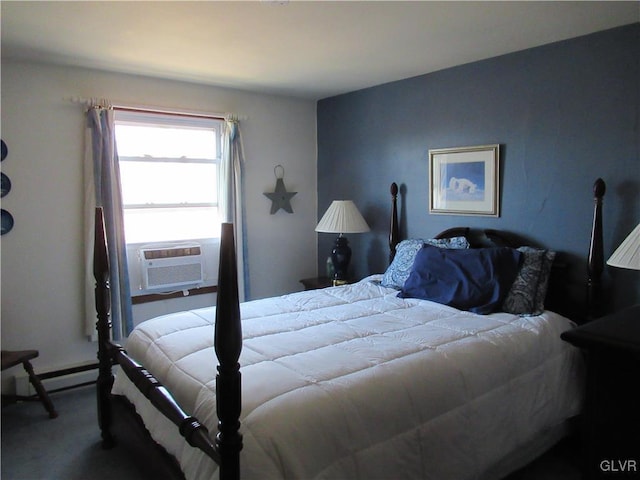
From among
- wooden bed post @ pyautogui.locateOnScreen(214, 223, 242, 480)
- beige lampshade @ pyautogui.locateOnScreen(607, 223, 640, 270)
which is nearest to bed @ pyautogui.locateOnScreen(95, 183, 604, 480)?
wooden bed post @ pyautogui.locateOnScreen(214, 223, 242, 480)

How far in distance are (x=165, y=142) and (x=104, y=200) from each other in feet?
2.29

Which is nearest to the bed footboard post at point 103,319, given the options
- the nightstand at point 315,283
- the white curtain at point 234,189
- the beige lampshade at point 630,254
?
the white curtain at point 234,189

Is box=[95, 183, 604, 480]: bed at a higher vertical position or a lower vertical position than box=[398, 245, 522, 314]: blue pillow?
lower

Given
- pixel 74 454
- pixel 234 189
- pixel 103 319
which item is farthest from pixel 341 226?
pixel 74 454

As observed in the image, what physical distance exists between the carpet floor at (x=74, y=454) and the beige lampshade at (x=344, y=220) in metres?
2.04

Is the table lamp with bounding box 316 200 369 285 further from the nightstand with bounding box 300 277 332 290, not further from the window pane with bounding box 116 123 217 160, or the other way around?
the window pane with bounding box 116 123 217 160

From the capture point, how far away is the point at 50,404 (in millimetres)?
2869

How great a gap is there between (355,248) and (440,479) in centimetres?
263

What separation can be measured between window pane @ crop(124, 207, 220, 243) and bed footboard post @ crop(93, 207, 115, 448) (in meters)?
1.14

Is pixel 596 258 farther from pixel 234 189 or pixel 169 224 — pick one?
pixel 169 224

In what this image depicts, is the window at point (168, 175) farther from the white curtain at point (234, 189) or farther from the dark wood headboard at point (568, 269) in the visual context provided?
the dark wood headboard at point (568, 269)

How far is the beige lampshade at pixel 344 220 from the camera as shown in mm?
3723

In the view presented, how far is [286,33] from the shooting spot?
2.54 meters

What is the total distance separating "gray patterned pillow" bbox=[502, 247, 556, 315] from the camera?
8.46 feet
